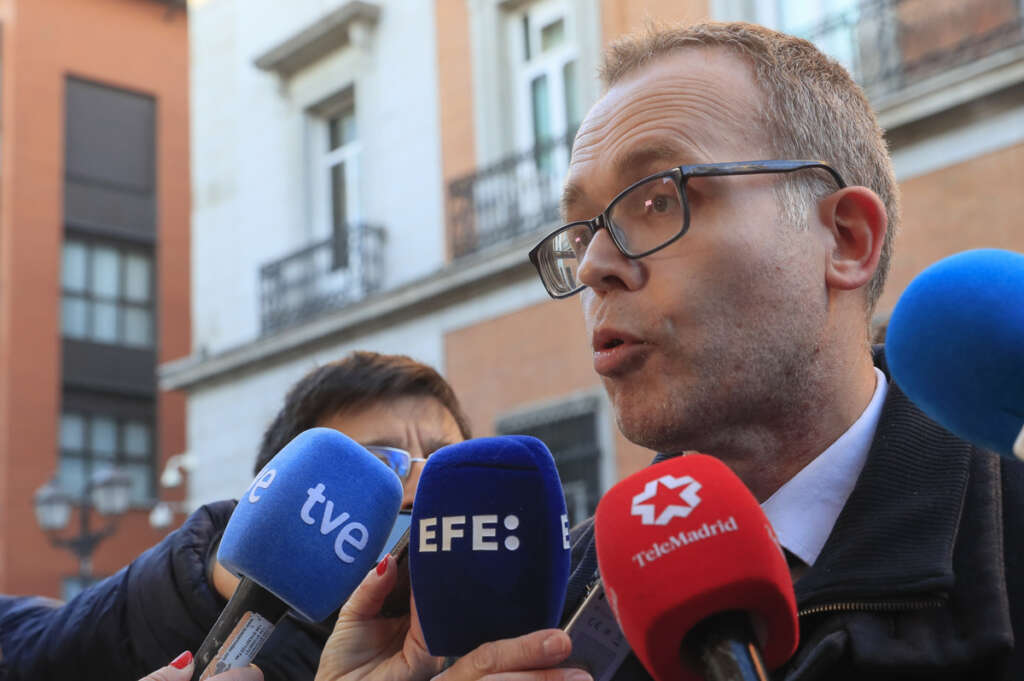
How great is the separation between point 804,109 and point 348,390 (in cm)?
145

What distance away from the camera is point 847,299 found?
7.57ft

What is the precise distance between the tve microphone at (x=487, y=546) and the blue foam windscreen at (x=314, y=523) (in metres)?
0.28

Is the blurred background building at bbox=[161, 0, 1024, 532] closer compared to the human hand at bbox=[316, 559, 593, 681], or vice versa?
the human hand at bbox=[316, 559, 593, 681]

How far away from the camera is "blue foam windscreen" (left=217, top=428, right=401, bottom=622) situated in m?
2.14

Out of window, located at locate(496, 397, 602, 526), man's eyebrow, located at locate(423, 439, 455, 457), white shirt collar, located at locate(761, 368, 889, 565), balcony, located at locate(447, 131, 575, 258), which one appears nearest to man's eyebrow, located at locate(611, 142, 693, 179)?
white shirt collar, located at locate(761, 368, 889, 565)

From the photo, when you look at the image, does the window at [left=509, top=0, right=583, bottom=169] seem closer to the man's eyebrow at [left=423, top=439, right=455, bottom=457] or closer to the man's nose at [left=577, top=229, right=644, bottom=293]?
the man's eyebrow at [left=423, top=439, right=455, bottom=457]

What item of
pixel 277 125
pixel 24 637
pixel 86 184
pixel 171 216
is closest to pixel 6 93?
pixel 86 184

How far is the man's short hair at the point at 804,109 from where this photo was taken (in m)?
2.27

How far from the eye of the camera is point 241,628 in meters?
2.11

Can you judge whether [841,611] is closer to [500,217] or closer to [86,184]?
[500,217]

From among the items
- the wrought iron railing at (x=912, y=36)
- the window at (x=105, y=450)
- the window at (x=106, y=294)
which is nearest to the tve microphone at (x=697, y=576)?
the wrought iron railing at (x=912, y=36)

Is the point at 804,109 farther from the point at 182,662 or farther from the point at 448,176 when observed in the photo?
the point at 448,176

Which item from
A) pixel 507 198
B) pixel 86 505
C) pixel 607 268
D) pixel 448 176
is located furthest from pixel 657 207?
pixel 86 505

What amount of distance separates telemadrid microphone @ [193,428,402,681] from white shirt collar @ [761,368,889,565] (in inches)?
24.6
